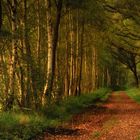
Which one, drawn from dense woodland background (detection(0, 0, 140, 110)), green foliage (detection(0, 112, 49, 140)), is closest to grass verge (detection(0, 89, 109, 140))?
green foliage (detection(0, 112, 49, 140))

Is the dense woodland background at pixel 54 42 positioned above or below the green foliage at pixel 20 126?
above

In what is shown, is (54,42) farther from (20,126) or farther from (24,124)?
(20,126)

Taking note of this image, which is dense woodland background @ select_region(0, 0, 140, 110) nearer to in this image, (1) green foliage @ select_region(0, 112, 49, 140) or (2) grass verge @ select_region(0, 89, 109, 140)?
(2) grass verge @ select_region(0, 89, 109, 140)

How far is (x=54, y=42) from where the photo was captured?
25375 mm

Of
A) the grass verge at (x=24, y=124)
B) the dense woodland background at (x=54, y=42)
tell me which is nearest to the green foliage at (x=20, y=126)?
the grass verge at (x=24, y=124)

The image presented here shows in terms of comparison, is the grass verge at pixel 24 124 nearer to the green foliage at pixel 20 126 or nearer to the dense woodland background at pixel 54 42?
the green foliage at pixel 20 126

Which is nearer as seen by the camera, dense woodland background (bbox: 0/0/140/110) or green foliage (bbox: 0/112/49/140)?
green foliage (bbox: 0/112/49/140)

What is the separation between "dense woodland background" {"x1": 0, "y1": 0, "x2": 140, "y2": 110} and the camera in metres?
19.9

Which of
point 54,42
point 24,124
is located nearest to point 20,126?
point 24,124

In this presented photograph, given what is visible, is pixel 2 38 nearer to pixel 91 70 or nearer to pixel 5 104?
pixel 5 104

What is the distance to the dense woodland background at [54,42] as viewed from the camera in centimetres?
1994

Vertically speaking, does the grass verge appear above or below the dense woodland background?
below

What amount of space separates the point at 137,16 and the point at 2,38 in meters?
21.1

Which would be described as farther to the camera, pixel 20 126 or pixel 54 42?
pixel 54 42
